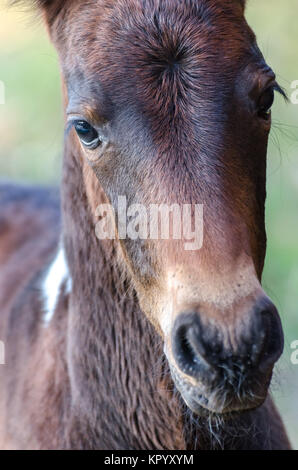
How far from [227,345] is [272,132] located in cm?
575

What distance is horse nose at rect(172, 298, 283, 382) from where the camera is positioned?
2107mm

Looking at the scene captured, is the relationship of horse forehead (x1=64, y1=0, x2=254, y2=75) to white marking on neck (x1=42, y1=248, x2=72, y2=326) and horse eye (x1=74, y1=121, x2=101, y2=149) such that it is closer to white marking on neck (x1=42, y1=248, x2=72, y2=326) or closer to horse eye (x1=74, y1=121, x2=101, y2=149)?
horse eye (x1=74, y1=121, x2=101, y2=149)

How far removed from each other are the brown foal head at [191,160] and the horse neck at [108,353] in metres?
0.29

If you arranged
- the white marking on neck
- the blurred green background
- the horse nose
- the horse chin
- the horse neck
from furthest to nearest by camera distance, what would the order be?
the blurred green background, the white marking on neck, the horse neck, the horse chin, the horse nose

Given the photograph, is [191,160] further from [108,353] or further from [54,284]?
[54,284]

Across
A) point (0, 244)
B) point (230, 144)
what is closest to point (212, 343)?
point (230, 144)

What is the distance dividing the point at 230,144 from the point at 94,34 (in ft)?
2.28

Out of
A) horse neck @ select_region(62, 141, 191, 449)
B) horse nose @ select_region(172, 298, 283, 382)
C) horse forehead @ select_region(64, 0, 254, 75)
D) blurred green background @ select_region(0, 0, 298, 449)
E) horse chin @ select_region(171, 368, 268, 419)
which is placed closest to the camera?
horse nose @ select_region(172, 298, 283, 382)

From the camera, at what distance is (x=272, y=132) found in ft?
24.7

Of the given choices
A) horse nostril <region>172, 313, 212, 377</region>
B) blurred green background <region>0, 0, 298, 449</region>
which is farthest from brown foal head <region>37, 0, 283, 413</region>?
blurred green background <region>0, 0, 298, 449</region>

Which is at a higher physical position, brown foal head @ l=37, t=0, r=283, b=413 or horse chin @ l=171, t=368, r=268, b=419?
brown foal head @ l=37, t=0, r=283, b=413

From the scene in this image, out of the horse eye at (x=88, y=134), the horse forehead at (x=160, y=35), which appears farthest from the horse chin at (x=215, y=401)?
the horse forehead at (x=160, y=35)

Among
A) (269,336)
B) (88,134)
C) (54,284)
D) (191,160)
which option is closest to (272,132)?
(54,284)

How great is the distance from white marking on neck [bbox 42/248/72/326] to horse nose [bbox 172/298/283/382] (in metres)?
1.36
